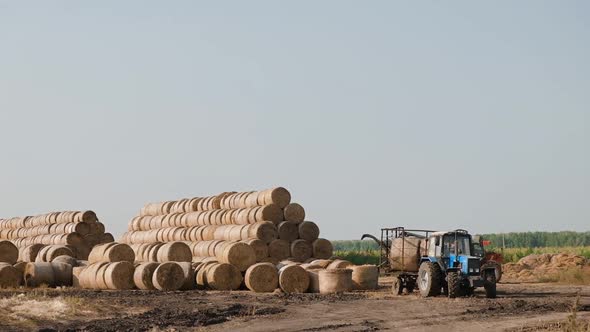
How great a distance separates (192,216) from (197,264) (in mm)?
7389

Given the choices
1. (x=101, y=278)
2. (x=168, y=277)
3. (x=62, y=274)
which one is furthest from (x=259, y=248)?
(x=62, y=274)

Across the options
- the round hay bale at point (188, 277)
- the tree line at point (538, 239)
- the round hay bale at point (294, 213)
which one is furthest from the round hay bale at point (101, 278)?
the tree line at point (538, 239)

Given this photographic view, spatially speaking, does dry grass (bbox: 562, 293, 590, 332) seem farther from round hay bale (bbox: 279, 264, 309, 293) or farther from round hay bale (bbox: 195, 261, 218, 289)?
round hay bale (bbox: 195, 261, 218, 289)

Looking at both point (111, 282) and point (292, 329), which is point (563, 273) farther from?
point (292, 329)

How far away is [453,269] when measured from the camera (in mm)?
21969

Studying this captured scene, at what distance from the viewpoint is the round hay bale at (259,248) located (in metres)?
29.5

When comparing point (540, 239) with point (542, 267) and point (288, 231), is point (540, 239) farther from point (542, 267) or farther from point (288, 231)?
point (288, 231)

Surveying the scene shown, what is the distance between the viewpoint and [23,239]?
135ft

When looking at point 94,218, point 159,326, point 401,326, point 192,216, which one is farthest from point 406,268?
point 94,218

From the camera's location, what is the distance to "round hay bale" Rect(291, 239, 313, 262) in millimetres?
30573

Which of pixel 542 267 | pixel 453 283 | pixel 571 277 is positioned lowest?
pixel 453 283

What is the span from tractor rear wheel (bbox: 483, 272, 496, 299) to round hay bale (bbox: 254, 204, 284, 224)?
10480mm

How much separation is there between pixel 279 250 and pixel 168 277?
606 cm

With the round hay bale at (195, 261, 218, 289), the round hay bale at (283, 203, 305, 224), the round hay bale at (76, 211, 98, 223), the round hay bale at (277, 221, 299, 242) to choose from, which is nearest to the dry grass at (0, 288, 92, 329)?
the round hay bale at (195, 261, 218, 289)
